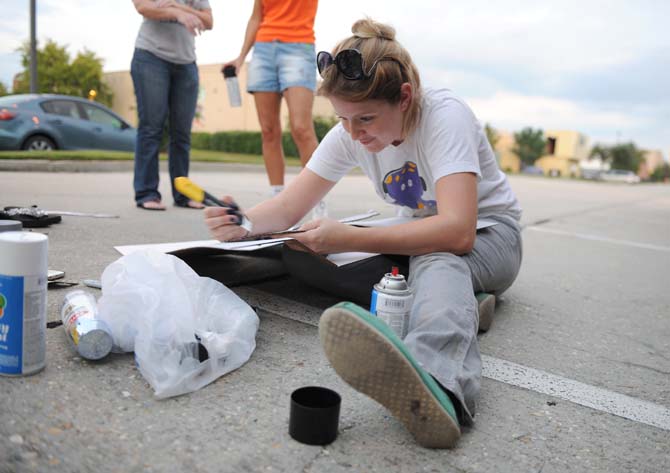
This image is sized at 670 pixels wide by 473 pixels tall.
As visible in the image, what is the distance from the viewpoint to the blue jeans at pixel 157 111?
4.25m

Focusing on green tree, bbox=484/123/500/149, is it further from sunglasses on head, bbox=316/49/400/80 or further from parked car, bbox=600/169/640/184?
sunglasses on head, bbox=316/49/400/80

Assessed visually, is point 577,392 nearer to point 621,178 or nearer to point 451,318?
point 451,318

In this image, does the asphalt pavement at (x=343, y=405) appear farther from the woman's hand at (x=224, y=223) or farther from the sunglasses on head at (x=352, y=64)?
the sunglasses on head at (x=352, y=64)

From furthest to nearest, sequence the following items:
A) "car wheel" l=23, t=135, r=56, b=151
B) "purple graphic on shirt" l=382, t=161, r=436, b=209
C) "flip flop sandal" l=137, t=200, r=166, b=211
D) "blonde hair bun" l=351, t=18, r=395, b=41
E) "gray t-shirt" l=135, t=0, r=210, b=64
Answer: "car wheel" l=23, t=135, r=56, b=151 < "flip flop sandal" l=137, t=200, r=166, b=211 < "gray t-shirt" l=135, t=0, r=210, b=64 < "purple graphic on shirt" l=382, t=161, r=436, b=209 < "blonde hair bun" l=351, t=18, r=395, b=41

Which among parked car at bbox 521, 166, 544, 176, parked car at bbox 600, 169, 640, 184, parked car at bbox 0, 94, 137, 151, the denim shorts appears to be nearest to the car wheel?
parked car at bbox 0, 94, 137, 151

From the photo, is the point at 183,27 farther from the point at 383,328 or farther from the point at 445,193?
the point at 383,328

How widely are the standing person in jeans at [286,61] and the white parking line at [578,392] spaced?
8.74 feet

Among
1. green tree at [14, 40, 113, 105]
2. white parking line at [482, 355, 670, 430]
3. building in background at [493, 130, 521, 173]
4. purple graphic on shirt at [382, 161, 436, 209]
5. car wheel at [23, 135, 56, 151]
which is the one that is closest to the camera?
white parking line at [482, 355, 670, 430]

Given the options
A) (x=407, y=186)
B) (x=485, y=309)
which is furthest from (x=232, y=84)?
(x=485, y=309)

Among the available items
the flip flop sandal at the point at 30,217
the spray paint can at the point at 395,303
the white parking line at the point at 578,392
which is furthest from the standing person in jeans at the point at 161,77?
the white parking line at the point at 578,392

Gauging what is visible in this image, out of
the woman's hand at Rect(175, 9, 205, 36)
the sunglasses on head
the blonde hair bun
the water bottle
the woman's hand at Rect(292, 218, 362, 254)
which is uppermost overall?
the woman's hand at Rect(175, 9, 205, 36)

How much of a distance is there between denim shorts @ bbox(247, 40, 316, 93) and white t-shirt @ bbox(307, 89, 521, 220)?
194 centimetres

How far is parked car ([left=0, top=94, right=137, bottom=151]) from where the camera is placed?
875 centimetres

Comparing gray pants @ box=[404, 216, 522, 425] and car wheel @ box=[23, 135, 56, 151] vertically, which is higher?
car wheel @ box=[23, 135, 56, 151]
